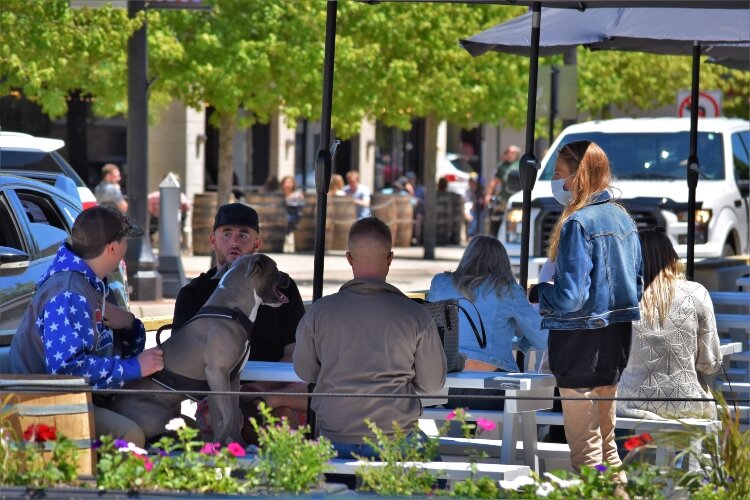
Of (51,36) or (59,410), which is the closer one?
(59,410)

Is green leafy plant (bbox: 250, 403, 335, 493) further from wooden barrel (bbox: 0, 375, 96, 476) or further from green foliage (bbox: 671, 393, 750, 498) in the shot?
green foliage (bbox: 671, 393, 750, 498)

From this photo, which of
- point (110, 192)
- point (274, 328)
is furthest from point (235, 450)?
point (110, 192)

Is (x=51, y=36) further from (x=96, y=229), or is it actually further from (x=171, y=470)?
(x=171, y=470)

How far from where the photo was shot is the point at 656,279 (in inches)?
290

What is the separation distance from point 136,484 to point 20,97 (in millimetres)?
27894

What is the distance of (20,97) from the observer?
3194 cm

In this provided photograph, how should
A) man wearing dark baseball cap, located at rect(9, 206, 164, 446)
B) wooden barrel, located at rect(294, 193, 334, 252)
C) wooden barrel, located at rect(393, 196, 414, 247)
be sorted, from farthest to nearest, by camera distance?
wooden barrel, located at rect(393, 196, 414, 247) < wooden barrel, located at rect(294, 193, 334, 252) < man wearing dark baseball cap, located at rect(9, 206, 164, 446)

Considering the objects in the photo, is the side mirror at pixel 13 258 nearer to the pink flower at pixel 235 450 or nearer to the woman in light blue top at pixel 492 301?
the woman in light blue top at pixel 492 301

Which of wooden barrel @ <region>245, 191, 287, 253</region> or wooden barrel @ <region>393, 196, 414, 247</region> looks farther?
wooden barrel @ <region>393, 196, 414, 247</region>

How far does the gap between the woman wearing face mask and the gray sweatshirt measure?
578 mm

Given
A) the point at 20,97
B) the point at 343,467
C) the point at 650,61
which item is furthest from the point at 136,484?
the point at 650,61

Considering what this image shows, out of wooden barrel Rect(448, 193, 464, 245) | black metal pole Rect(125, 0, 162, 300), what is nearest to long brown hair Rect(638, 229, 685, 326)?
black metal pole Rect(125, 0, 162, 300)

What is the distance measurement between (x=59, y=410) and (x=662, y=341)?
3.13m

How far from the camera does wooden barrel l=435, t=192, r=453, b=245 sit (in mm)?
32875
